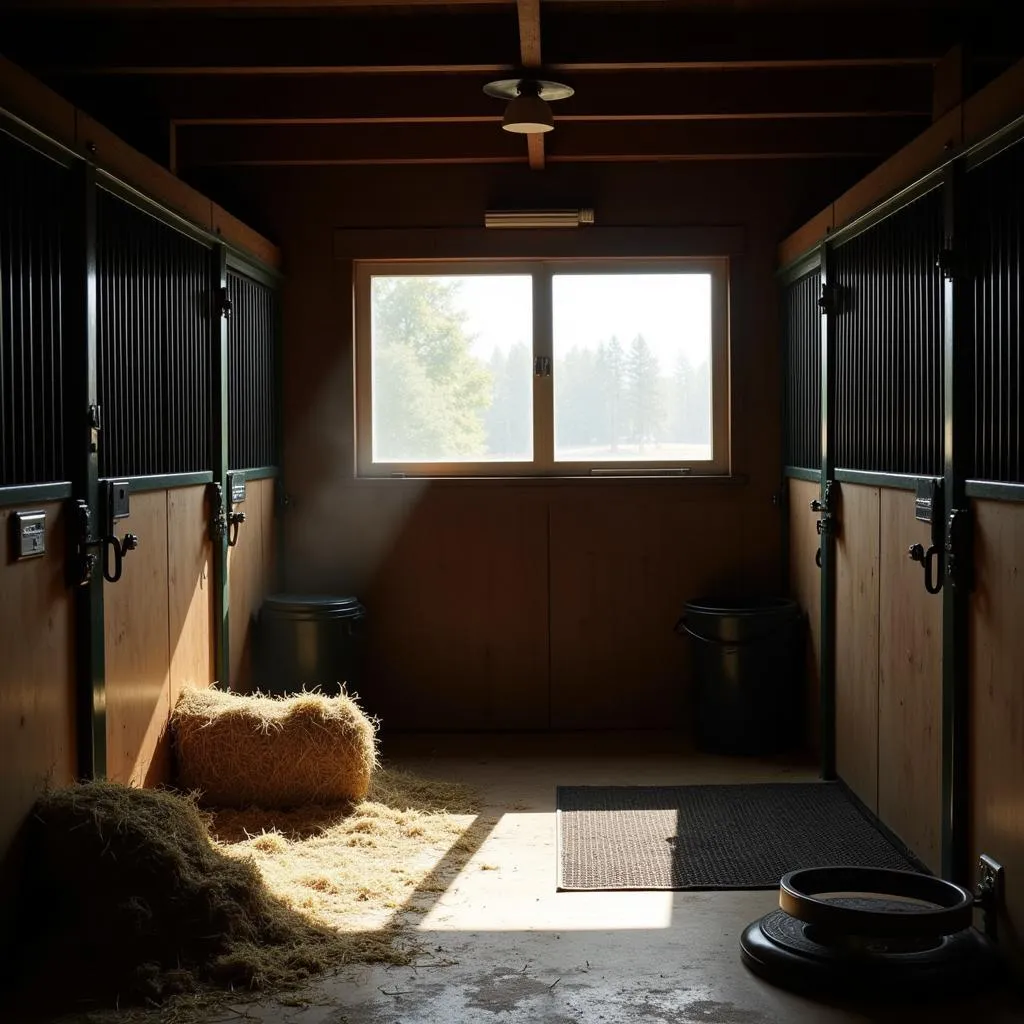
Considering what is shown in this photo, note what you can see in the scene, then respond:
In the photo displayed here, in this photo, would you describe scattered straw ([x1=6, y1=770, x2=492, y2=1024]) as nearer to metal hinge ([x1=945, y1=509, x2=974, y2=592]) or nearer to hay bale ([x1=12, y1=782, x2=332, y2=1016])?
hay bale ([x1=12, y1=782, x2=332, y2=1016])

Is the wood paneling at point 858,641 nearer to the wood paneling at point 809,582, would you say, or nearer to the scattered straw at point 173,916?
the wood paneling at point 809,582

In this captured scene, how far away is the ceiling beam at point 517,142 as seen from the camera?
5.38m

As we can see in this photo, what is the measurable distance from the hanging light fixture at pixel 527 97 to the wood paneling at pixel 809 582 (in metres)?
1.76

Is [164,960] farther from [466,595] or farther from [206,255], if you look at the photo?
[466,595]

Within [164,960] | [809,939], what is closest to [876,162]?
[809,939]

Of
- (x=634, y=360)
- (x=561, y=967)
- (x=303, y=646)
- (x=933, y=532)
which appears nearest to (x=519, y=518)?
(x=634, y=360)

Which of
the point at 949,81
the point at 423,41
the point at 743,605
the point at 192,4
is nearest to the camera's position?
the point at 192,4

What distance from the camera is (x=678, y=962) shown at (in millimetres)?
3070

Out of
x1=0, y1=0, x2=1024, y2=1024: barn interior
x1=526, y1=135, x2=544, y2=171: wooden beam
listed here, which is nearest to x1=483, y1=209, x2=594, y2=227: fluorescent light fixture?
x1=0, y1=0, x2=1024, y2=1024: barn interior

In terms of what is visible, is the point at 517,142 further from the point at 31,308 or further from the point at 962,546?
the point at 962,546

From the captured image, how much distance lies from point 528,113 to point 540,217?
127 cm

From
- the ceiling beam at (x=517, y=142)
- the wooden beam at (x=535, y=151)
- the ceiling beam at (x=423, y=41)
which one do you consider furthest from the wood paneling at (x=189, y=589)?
the wooden beam at (x=535, y=151)

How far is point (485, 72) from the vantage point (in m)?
4.71

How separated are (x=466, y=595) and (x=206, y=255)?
1977 millimetres
